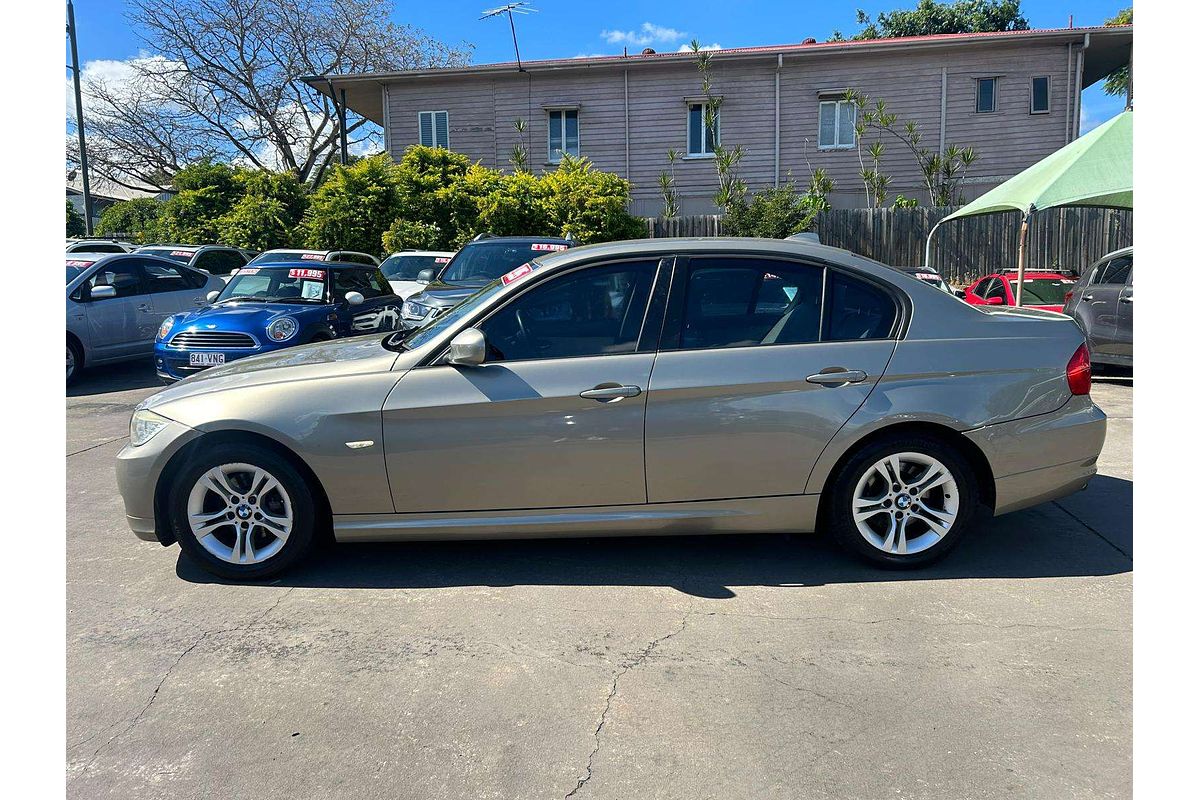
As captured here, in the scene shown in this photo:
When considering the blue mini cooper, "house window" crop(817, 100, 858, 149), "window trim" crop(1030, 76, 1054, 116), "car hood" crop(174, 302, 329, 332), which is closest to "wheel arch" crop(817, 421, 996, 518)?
the blue mini cooper

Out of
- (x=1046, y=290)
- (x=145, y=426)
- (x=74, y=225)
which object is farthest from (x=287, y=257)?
(x=74, y=225)

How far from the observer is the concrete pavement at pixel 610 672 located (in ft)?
9.64

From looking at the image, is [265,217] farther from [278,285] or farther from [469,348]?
[469,348]

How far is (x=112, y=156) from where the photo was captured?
3406 centimetres

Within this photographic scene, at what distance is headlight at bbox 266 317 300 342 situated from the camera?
9.52 meters

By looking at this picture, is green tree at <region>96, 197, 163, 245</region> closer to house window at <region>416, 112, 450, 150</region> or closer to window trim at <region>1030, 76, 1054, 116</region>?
house window at <region>416, 112, 450, 150</region>

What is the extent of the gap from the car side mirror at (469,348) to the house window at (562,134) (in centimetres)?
2237

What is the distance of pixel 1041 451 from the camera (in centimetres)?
454

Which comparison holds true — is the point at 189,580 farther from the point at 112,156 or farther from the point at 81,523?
the point at 112,156

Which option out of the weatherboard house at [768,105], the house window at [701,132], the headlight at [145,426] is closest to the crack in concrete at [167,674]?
the headlight at [145,426]

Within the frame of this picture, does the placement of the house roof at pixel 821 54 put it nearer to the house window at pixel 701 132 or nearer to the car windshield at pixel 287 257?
the house window at pixel 701 132

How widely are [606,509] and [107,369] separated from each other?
11.3 meters
